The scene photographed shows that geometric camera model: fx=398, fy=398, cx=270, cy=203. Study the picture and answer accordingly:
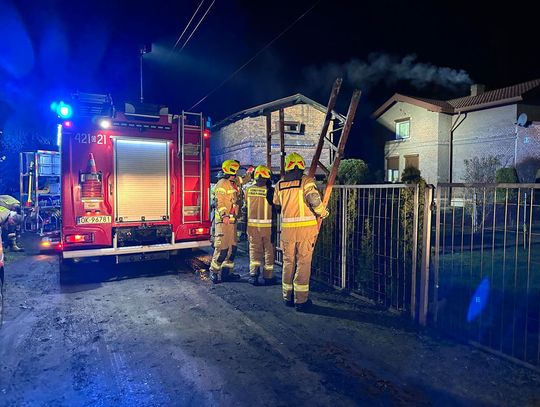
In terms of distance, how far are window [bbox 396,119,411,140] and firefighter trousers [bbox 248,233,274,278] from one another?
22418 mm

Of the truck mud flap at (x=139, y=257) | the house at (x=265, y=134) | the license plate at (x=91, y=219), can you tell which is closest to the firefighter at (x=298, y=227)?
the truck mud flap at (x=139, y=257)

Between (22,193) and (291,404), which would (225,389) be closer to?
(291,404)

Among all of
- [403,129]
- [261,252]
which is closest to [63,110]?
[261,252]

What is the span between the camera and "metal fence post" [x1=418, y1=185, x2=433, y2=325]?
4680mm

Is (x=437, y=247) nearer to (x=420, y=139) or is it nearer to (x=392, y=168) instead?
(x=420, y=139)

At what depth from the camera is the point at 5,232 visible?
35.0 ft

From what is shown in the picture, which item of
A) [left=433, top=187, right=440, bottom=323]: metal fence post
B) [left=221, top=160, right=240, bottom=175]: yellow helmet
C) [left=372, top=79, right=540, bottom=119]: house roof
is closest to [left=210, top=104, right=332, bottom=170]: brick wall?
[left=372, top=79, right=540, bottom=119]: house roof

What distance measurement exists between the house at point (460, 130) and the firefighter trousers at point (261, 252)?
19.0m

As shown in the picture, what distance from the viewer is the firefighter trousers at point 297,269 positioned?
5414mm

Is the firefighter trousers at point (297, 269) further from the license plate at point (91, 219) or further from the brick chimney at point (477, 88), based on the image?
the brick chimney at point (477, 88)

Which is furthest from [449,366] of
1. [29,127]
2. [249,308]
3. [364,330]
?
[29,127]

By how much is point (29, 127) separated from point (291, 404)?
808 inches

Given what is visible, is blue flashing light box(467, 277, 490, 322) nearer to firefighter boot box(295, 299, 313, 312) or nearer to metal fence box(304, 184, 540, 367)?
metal fence box(304, 184, 540, 367)

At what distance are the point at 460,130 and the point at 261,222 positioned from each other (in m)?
21.9
